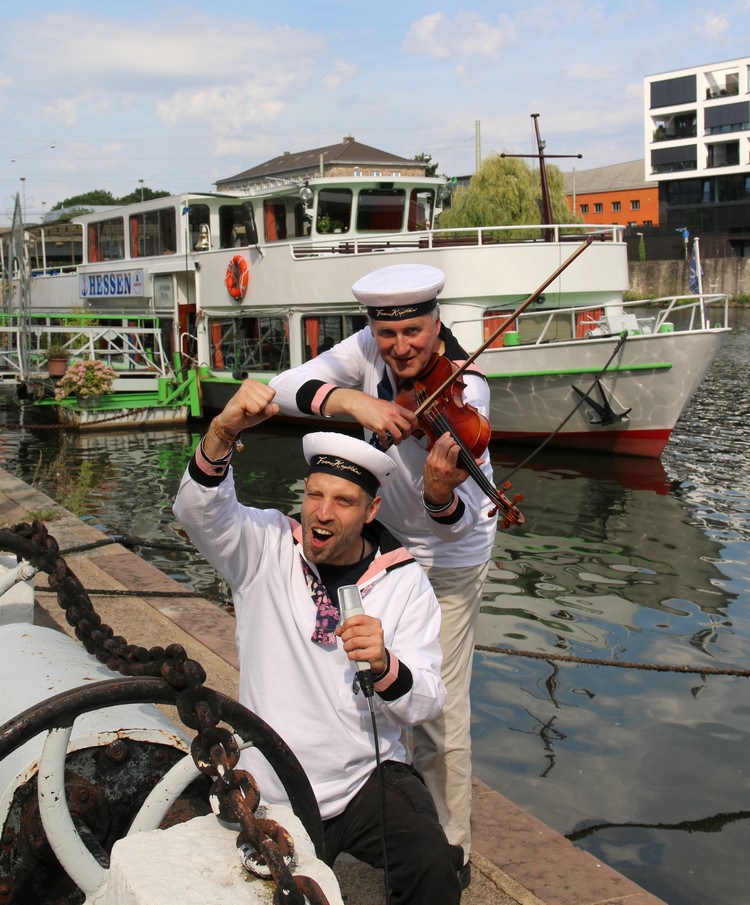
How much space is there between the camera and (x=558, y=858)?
3.51 m

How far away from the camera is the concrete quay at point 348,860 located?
10.7ft

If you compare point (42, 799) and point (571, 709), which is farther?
point (571, 709)

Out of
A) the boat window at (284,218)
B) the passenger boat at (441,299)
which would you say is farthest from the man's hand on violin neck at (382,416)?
the boat window at (284,218)

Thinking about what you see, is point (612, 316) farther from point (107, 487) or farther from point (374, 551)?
point (374, 551)

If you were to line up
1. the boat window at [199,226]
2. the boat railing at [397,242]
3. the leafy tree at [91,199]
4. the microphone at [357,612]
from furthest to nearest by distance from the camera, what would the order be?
Answer: 1. the leafy tree at [91,199]
2. the boat window at [199,226]
3. the boat railing at [397,242]
4. the microphone at [357,612]

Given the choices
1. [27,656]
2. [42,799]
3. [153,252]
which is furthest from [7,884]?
[153,252]

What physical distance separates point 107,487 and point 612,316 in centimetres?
828

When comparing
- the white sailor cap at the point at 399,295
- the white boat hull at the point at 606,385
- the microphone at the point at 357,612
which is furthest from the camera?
the white boat hull at the point at 606,385

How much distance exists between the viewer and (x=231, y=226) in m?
21.0

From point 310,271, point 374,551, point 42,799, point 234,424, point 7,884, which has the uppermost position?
point 310,271

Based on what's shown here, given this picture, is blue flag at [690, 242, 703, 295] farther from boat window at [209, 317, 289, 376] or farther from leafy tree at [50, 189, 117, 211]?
leafy tree at [50, 189, 117, 211]

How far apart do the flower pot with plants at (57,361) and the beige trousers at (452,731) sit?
18058 millimetres

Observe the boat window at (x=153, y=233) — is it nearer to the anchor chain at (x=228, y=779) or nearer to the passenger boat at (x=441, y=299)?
the passenger boat at (x=441, y=299)

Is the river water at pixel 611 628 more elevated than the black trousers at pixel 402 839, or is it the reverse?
the black trousers at pixel 402 839
